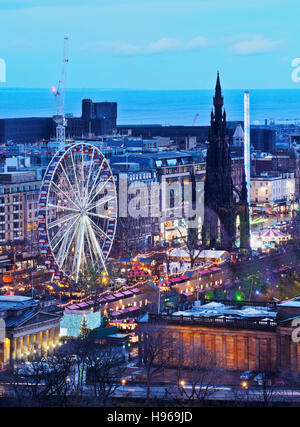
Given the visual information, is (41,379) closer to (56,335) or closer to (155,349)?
(155,349)

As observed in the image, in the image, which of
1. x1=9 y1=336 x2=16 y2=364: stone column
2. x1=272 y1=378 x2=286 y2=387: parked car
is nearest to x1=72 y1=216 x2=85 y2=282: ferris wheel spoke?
x1=9 y1=336 x2=16 y2=364: stone column

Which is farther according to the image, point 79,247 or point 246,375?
point 79,247

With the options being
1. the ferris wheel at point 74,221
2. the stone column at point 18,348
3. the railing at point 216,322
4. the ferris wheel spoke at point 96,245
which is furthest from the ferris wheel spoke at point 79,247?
the railing at point 216,322

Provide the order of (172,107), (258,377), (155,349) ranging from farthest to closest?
(172,107), (155,349), (258,377)

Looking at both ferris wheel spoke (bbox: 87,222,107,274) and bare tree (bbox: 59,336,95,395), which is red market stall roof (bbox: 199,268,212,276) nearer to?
ferris wheel spoke (bbox: 87,222,107,274)

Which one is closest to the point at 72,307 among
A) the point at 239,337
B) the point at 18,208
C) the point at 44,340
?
the point at 44,340
